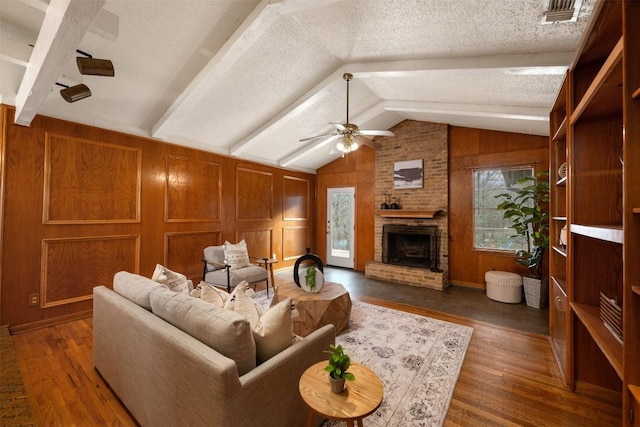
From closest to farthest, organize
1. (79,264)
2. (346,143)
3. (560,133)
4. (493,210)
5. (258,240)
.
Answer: (560,133) < (346,143) < (79,264) < (493,210) < (258,240)

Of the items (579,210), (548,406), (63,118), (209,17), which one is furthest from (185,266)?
(579,210)

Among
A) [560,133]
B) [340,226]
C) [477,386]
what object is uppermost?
[560,133]

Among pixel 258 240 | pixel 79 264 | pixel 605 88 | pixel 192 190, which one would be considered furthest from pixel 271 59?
pixel 258 240

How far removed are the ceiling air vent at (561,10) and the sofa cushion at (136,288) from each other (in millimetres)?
3322

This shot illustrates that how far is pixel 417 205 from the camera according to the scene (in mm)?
5254

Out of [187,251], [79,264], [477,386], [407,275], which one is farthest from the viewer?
[407,275]

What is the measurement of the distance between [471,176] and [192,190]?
500cm

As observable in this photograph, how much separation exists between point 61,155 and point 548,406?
5.29 m

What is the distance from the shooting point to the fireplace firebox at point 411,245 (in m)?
4.98

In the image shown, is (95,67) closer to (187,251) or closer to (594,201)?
(187,251)

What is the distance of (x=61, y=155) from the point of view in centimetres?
309

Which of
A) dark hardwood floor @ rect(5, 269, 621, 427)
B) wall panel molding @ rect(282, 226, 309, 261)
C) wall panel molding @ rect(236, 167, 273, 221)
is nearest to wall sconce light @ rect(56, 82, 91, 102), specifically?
dark hardwood floor @ rect(5, 269, 621, 427)

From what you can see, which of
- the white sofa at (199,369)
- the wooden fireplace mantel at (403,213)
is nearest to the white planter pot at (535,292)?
the wooden fireplace mantel at (403,213)

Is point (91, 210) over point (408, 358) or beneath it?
over
